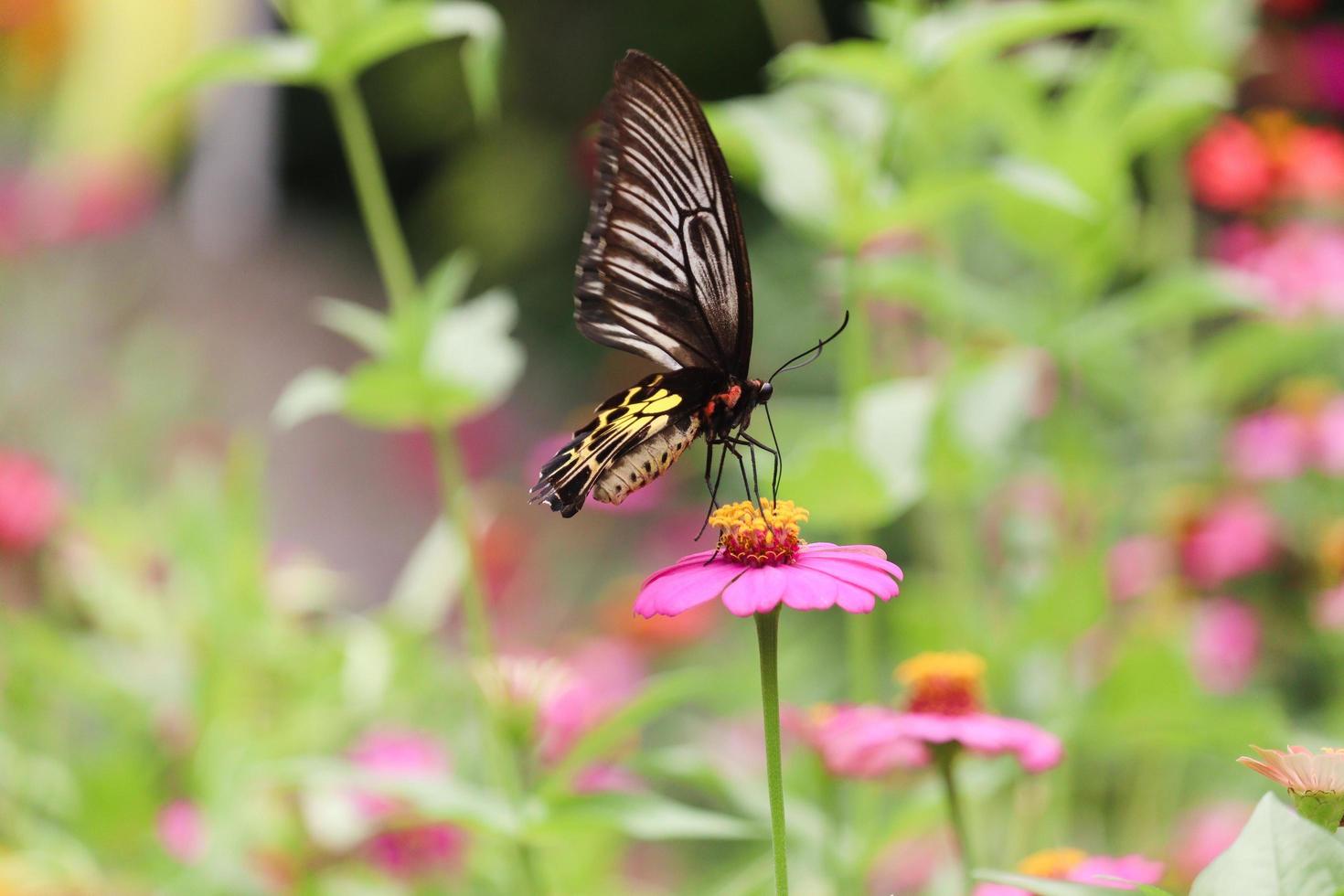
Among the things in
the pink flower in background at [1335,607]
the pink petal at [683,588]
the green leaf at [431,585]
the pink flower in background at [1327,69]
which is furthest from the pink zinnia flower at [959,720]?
the pink flower in background at [1327,69]

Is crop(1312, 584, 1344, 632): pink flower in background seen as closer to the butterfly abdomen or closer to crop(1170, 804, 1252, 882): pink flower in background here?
crop(1170, 804, 1252, 882): pink flower in background

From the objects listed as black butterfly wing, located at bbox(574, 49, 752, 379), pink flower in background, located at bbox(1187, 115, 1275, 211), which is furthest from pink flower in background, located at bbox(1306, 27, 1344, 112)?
black butterfly wing, located at bbox(574, 49, 752, 379)

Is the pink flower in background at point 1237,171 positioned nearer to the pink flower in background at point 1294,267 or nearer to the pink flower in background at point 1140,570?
the pink flower in background at point 1294,267

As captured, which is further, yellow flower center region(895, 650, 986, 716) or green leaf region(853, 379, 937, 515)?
green leaf region(853, 379, 937, 515)

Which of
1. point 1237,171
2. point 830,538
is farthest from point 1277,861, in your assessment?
point 1237,171

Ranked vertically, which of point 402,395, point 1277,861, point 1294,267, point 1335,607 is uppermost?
point 1294,267

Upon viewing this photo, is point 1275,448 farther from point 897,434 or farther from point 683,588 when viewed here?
point 683,588

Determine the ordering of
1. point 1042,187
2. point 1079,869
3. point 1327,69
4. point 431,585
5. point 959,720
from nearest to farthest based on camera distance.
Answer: point 1079,869 → point 959,720 → point 1042,187 → point 431,585 → point 1327,69
